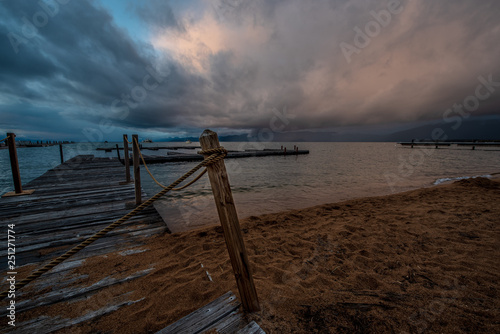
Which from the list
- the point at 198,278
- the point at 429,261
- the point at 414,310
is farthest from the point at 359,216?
the point at 198,278

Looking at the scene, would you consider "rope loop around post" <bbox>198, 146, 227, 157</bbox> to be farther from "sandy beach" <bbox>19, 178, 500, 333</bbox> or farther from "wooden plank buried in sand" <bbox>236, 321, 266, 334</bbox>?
"sandy beach" <bbox>19, 178, 500, 333</bbox>

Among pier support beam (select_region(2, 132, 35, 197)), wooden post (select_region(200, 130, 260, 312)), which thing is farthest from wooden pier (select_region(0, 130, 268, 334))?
pier support beam (select_region(2, 132, 35, 197))

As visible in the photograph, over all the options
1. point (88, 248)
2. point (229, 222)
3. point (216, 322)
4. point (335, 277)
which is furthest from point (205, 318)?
point (88, 248)

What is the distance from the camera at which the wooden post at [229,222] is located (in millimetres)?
1788

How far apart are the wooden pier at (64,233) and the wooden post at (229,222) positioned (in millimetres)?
1687

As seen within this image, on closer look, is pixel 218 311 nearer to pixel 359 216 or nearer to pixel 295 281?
pixel 295 281

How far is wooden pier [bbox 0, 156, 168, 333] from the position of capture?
2391 millimetres

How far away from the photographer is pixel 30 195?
6777 millimetres

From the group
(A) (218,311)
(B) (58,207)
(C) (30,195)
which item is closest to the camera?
(A) (218,311)

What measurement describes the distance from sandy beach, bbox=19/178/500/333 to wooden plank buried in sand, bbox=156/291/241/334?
33 centimetres

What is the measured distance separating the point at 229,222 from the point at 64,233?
4.62 m

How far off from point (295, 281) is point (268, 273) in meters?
0.46

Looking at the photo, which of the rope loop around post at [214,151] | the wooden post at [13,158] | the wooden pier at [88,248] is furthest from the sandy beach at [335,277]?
the wooden post at [13,158]

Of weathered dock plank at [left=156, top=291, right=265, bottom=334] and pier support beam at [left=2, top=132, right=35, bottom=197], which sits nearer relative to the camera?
weathered dock plank at [left=156, top=291, right=265, bottom=334]
